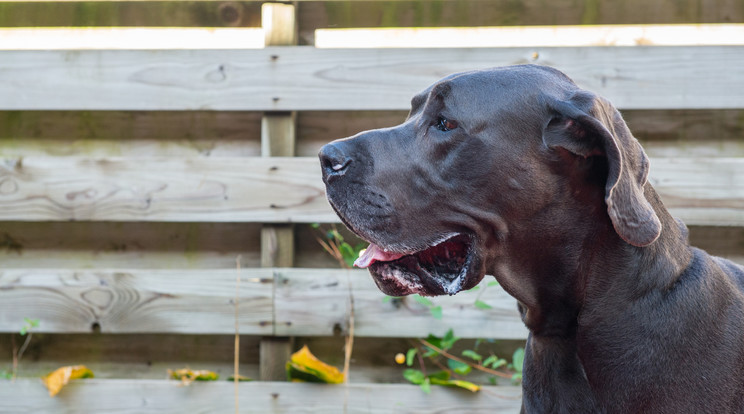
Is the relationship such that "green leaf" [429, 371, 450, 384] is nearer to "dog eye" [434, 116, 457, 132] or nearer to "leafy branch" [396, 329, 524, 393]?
"leafy branch" [396, 329, 524, 393]

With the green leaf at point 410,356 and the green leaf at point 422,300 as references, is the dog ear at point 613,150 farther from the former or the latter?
the green leaf at point 410,356

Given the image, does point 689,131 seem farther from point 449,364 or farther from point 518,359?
point 449,364

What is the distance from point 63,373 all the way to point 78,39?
1.60m

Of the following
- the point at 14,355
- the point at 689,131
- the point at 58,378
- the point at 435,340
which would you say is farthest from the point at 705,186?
the point at 14,355

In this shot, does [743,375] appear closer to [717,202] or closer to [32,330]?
[717,202]

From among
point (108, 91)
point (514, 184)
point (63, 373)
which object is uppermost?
point (514, 184)

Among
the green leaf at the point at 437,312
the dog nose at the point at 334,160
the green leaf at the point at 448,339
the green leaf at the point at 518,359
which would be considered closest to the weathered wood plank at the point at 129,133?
the green leaf at the point at 437,312

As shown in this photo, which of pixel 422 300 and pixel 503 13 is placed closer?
pixel 422 300

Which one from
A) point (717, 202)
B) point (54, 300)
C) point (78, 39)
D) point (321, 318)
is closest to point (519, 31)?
point (717, 202)

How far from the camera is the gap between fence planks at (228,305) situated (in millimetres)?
3012

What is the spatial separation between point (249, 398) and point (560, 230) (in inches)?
72.7

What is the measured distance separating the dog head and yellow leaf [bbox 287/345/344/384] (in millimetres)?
1404

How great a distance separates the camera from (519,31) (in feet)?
10.5

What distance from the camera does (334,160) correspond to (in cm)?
164
